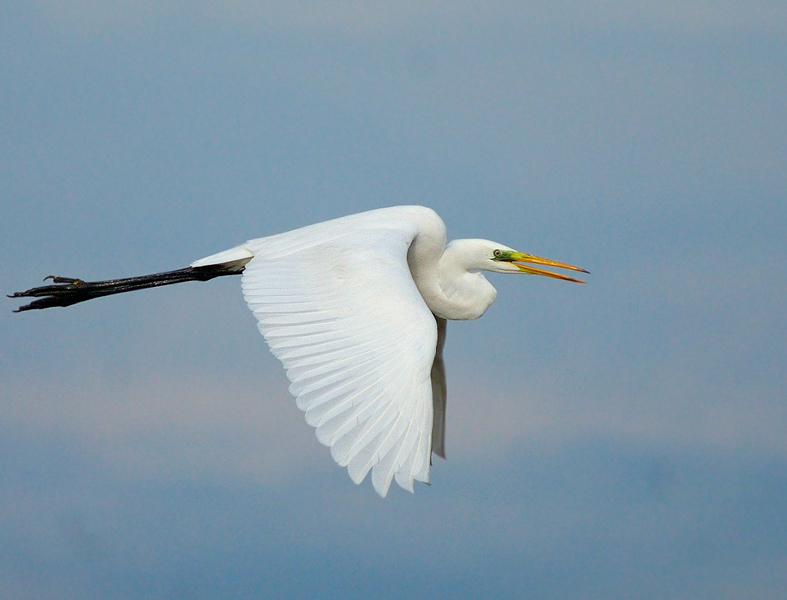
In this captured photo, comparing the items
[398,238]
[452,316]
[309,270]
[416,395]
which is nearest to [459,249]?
[452,316]

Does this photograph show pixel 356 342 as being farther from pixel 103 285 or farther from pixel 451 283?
pixel 103 285

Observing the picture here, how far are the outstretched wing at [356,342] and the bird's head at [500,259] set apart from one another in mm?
1178

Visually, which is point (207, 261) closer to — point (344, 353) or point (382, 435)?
point (344, 353)

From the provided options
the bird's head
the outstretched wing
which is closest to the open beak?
the bird's head

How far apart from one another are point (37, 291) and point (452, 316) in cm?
327

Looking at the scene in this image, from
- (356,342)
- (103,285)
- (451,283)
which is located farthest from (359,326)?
(103,285)

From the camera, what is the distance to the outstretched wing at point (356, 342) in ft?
17.2

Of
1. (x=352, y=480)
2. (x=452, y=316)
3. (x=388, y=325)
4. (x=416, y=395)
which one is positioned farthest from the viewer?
(x=452, y=316)

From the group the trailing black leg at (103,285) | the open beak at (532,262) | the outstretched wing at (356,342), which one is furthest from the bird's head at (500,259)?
the trailing black leg at (103,285)

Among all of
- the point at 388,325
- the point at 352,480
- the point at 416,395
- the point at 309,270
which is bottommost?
the point at 352,480

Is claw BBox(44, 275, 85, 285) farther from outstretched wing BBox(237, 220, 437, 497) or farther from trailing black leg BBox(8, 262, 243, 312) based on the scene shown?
outstretched wing BBox(237, 220, 437, 497)

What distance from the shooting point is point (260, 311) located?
6344 millimetres

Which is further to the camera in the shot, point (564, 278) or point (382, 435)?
point (564, 278)

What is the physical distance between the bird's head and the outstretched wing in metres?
1.18
